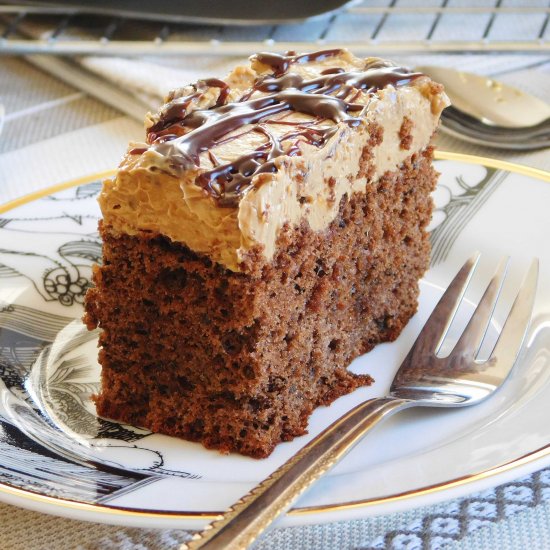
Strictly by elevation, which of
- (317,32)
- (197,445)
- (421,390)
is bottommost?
(197,445)

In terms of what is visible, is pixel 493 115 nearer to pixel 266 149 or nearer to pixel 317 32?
pixel 317 32

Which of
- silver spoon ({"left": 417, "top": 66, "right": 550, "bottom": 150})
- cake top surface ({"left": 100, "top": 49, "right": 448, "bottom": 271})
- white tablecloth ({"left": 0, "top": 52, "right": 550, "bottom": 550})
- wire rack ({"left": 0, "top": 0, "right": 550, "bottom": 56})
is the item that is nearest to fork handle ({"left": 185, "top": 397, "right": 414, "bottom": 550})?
white tablecloth ({"left": 0, "top": 52, "right": 550, "bottom": 550})

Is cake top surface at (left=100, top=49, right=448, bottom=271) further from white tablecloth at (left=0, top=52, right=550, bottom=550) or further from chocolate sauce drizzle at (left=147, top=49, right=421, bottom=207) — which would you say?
white tablecloth at (left=0, top=52, right=550, bottom=550)

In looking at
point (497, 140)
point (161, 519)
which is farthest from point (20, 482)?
point (497, 140)

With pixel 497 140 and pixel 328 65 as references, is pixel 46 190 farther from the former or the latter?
pixel 497 140

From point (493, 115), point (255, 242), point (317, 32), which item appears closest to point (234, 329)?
point (255, 242)
